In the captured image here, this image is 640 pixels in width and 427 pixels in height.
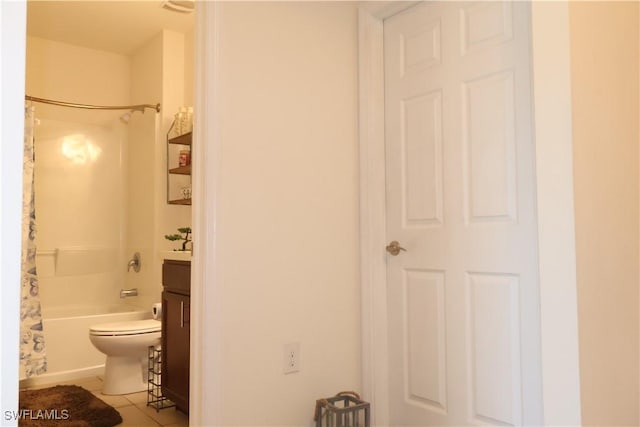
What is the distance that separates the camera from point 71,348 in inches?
140

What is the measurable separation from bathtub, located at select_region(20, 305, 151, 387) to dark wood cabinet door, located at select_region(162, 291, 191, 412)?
1.11 meters

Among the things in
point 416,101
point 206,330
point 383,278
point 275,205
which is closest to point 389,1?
point 416,101

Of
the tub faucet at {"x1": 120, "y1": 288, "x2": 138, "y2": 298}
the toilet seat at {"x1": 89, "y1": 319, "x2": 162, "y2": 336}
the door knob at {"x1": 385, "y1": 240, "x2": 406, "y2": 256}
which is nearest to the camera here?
the door knob at {"x1": 385, "y1": 240, "x2": 406, "y2": 256}

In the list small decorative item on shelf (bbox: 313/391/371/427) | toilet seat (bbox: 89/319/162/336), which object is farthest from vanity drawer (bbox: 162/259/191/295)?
small decorative item on shelf (bbox: 313/391/371/427)

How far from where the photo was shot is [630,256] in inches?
72.2

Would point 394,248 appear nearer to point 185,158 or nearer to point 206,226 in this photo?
point 206,226

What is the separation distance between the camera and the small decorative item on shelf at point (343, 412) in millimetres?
2010

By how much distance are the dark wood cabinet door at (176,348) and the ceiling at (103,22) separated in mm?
1998

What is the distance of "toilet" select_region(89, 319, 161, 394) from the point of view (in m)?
3.02

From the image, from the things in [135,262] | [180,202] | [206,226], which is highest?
[180,202]

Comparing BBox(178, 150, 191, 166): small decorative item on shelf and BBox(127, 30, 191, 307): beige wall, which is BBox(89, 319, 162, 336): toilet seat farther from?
BBox(178, 150, 191, 166): small decorative item on shelf

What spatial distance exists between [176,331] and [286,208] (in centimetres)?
97

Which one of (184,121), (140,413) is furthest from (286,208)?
Answer: (184,121)

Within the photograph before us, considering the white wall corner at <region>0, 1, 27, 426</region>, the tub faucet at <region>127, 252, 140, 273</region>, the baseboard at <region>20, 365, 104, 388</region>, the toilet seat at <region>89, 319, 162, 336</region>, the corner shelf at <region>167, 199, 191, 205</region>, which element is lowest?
the baseboard at <region>20, 365, 104, 388</region>
